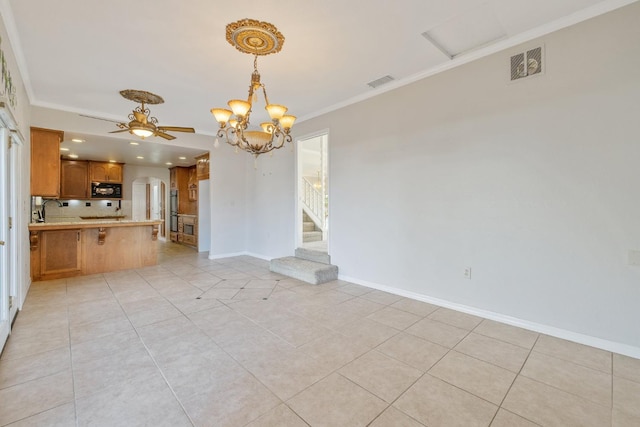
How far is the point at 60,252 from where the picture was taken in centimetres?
490

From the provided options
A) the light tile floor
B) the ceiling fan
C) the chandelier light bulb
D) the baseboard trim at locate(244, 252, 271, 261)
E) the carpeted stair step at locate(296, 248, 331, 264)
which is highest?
the ceiling fan

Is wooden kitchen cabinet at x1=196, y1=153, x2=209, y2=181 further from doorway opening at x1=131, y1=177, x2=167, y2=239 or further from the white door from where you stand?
the white door

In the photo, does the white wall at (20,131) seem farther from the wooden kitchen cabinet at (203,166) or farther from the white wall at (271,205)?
the white wall at (271,205)

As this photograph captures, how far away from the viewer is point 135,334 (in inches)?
110

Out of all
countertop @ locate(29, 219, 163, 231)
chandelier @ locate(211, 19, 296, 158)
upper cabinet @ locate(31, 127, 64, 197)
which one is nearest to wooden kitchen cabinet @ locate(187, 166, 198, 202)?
countertop @ locate(29, 219, 163, 231)

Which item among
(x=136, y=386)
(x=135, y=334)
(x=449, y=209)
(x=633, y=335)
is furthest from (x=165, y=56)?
(x=633, y=335)

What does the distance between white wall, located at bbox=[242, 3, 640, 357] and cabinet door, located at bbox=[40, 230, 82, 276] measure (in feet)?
16.6

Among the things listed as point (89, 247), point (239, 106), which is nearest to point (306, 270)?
point (239, 106)

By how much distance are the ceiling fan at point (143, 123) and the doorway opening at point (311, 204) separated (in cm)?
228

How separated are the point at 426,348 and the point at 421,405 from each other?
0.79 metres

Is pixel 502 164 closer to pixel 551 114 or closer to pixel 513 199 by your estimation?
pixel 513 199

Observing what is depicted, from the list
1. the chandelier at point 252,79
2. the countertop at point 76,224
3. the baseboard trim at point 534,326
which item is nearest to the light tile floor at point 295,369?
the baseboard trim at point 534,326

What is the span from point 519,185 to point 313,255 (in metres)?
3.41

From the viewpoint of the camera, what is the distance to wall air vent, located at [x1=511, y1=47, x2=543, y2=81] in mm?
2818
